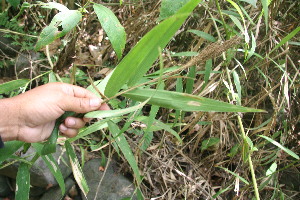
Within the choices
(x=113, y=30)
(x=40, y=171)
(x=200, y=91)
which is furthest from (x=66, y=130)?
(x=40, y=171)

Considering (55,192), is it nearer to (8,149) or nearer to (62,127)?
(8,149)

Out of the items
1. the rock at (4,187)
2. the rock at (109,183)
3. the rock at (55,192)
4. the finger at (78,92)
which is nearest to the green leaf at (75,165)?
the finger at (78,92)

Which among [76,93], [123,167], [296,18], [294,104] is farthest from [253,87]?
[76,93]

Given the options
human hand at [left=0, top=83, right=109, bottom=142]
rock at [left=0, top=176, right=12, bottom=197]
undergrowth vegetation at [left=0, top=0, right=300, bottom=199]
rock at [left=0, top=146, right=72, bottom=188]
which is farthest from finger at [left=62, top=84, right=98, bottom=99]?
rock at [left=0, top=176, right=12, bottom=197]

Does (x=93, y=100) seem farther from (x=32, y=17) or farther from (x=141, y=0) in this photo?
(x=32, y=17)

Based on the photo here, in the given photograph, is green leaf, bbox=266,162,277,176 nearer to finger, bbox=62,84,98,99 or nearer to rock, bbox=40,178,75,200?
finger, bbox=62,84,98,99

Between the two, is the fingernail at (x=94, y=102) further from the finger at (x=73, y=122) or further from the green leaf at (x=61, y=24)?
the green leaf at (x=61, y=24)
